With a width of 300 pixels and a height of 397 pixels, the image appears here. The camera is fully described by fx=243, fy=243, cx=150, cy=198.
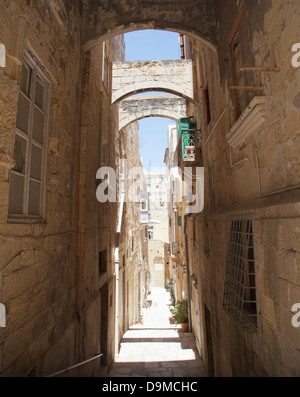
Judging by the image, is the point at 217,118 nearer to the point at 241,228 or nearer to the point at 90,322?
the point at 241,228

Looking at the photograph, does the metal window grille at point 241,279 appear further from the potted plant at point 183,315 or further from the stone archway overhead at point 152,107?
the stone archway overhead at point 152,107

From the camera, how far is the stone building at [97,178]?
2.15 metres

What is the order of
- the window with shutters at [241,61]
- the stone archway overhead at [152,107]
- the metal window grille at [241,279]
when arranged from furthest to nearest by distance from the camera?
the stone archway overhead at [152,107] < the window with shutters at [241,61] < the metal window grille at [241,279]

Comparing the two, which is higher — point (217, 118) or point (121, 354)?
point (217, 118)

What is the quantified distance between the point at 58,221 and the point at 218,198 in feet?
10.3

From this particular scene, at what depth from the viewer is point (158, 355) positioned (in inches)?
280

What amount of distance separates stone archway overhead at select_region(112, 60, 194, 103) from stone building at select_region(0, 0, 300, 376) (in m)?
2.97

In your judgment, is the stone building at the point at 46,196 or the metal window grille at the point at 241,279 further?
the metal window grille at the point at 241,279

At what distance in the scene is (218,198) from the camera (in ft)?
16.5

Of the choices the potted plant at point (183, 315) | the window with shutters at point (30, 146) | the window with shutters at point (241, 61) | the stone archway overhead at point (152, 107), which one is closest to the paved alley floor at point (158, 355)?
the potted plant at point (183, 315)

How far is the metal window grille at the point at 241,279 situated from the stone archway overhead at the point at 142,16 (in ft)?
13.5

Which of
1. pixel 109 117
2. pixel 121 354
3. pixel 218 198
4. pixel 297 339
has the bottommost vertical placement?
pixel 121 354

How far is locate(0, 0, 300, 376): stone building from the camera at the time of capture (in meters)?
2.15

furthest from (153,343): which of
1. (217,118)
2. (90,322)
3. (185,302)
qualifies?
(217,118)
